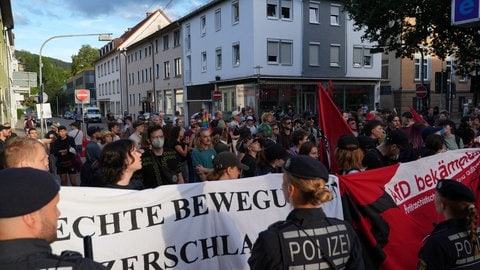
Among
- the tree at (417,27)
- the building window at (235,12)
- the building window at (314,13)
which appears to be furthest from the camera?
the building window at (314,13)

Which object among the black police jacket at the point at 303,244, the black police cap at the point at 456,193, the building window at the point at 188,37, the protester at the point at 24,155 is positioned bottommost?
the black police jacket at the point at 303,244

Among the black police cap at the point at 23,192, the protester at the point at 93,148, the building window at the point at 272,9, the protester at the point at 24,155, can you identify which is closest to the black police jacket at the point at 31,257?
the black police cap at the point at 23,192

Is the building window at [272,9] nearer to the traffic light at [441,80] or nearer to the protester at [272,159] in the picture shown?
the traffic light at [441,80]

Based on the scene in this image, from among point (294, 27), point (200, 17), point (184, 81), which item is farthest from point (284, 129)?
point (184, 81)

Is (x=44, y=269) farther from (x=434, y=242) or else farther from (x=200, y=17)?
(x=200, y=17)

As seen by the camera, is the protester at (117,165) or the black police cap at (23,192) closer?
the black police cap at (23,192)

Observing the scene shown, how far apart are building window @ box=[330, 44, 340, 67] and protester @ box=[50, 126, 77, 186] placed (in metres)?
26.9

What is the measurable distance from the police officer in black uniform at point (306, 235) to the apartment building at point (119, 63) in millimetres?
54212

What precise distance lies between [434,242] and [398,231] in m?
1.61

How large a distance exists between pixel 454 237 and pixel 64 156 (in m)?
9.00

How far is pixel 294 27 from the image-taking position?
104 feet

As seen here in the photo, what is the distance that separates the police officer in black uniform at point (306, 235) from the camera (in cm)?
231

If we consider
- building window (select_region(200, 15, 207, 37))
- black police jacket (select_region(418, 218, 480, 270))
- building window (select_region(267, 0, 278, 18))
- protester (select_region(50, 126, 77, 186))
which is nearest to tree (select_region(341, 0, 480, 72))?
building window (select_region(267, 0, 278, 18))

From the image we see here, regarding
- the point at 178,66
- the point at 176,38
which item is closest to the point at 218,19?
the point at 176,38
